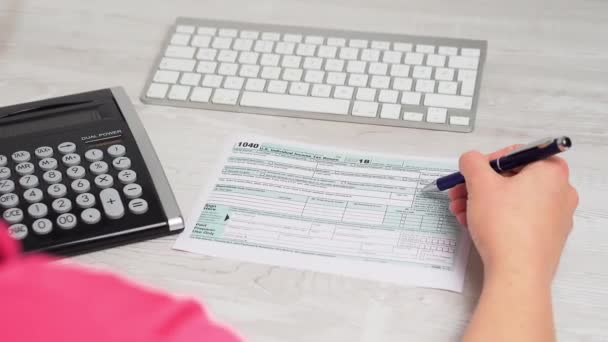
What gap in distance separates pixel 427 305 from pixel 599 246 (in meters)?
0.18

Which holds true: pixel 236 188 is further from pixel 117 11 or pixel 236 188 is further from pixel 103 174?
pixel 117 11

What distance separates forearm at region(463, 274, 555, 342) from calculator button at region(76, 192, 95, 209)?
0.36 metres

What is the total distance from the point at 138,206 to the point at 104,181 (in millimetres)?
44

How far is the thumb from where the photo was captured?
2.47 ft

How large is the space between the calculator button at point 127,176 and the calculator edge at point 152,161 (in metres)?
0.02

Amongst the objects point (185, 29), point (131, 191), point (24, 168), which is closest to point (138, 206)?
point (131, 191)

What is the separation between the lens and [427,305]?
721mm

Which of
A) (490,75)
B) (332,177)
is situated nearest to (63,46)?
(332,177)

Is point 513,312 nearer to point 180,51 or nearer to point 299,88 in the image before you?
point 299,88

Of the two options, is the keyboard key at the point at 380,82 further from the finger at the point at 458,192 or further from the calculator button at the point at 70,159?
the calculator button at the point at 70,159

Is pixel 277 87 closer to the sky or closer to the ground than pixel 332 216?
closer to the sky

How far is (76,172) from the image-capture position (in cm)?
81

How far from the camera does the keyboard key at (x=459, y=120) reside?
906 millimetres

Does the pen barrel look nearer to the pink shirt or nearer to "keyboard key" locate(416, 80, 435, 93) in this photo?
"keyboard key" locate(416, 80, 435, 93)
